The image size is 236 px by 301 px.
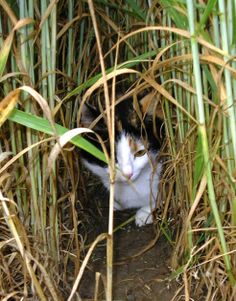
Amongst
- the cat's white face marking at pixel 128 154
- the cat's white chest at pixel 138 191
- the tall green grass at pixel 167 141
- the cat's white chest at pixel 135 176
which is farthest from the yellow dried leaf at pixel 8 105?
the cat's white chest at pixel 138 191

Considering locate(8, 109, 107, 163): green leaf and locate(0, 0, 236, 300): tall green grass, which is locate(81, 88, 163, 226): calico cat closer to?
locate(0, 0, 236, 300): tall green grass

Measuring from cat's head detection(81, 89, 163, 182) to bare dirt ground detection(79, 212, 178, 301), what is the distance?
18cm

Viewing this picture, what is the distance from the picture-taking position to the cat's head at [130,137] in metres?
1.34

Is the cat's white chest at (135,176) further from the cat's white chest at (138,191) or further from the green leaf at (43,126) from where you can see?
the green leaf at (43,126)

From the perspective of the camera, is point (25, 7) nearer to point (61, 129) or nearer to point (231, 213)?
point (61, 129)

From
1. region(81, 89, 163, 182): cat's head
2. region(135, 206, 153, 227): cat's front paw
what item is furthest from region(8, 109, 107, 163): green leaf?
region(135, 206, 153, 227): cat's front paw

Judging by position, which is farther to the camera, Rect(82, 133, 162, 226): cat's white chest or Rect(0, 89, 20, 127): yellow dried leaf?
Rect(82, 133, 162, 226): cat's white chest

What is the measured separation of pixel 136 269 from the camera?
1.33 metres

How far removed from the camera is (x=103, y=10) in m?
1.48

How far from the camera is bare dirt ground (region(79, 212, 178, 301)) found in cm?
125

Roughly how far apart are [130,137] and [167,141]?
0.32ft

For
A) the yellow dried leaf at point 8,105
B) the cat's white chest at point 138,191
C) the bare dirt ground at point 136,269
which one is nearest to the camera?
the yellow dried leaf at point 8,105

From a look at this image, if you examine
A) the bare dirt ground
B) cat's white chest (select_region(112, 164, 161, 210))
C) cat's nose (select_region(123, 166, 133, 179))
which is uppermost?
cat's nose (select_region(123, 166, 133, 179))

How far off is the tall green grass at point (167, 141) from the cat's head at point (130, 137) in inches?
2.2
